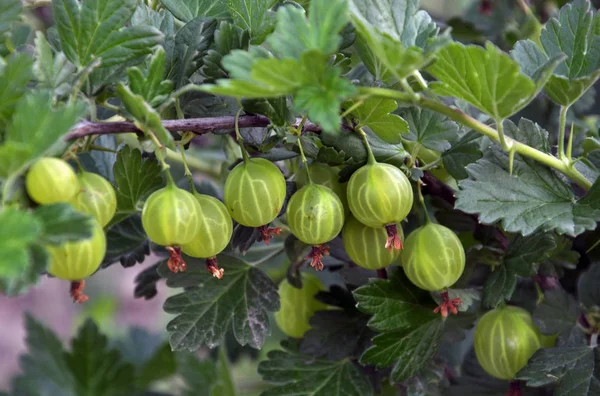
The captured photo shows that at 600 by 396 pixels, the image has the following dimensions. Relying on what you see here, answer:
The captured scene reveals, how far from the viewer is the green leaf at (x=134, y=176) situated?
0.58 metres

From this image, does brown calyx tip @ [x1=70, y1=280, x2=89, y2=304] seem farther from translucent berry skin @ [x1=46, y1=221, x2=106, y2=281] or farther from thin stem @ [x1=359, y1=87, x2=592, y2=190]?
thin stem @ [x1=359, y1=87, x2=592, y2=190]

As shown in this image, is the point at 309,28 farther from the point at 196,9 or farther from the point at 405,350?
the point at 405,350

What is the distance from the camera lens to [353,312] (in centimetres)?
73

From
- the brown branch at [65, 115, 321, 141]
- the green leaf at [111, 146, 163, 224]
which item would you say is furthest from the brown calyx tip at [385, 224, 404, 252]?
the green leaf at [111, 146, 163, 224]

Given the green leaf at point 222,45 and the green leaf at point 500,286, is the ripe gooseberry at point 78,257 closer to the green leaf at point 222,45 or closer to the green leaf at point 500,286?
the green leaf at point 222,45

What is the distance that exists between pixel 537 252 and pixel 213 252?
28cm

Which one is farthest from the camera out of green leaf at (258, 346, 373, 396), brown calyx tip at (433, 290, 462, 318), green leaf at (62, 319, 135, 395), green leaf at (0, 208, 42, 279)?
green leaf at (62, 319, 135, 395)

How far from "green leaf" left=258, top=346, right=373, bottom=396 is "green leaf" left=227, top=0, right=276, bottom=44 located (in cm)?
35

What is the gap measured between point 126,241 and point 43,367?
47cm

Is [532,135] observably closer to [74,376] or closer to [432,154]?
[432,154]

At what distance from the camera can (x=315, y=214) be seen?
1.76ft

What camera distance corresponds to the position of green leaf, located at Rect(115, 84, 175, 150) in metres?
0.45

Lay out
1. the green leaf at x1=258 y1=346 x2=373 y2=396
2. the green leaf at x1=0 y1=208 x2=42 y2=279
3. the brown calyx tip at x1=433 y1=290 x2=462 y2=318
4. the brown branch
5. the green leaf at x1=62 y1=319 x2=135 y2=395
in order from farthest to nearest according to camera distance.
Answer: the green leaf at x1=62 y1=319 x2=135 y2=395
the green leaf at x1=258 y1=346 x2=373 y2=396
the brown calyx tip at x1=433 y1=290 x2=462 y2=318
the brown branch
the green leaf at x1=0 y1=208 x2=42 y2=279

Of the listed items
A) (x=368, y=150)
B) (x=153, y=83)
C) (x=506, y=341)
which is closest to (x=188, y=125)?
(x=153, y=83)
